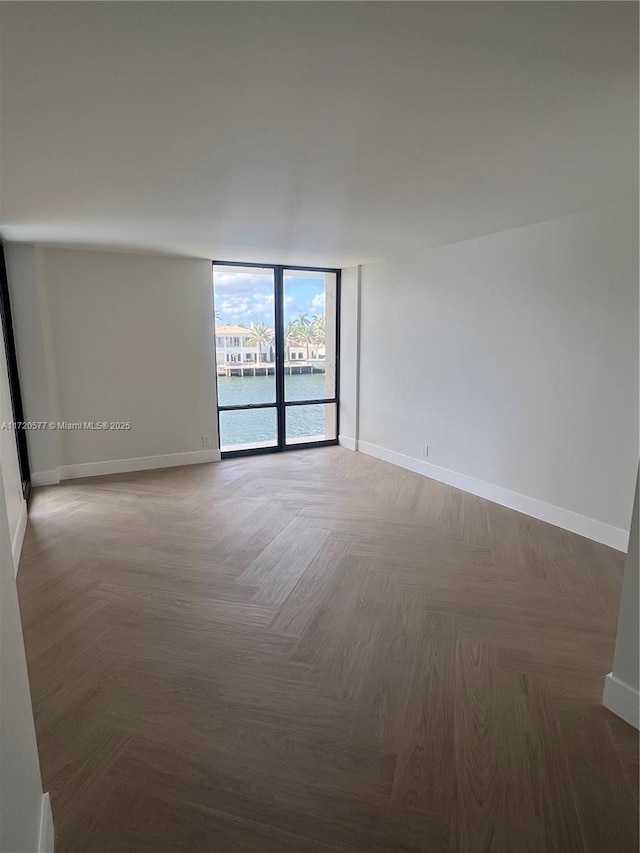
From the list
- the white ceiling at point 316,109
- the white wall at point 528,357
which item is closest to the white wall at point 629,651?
the white ceiling at point 316,109

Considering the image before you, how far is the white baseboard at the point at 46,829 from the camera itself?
1.36m

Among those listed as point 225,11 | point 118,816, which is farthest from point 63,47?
point 118,816

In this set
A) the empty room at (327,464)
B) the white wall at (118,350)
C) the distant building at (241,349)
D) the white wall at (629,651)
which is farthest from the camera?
the distant building at (241,349)

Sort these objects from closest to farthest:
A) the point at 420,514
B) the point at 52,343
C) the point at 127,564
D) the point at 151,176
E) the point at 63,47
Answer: the point at 63,47
the point at 151,176
the point at 127,564
the point at 420,514
the point at 52,343

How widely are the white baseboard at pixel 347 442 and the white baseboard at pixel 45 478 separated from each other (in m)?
3.81

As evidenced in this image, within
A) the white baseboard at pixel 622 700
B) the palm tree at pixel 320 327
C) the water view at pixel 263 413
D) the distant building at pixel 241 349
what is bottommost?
the white baseboard at pixel 622 700

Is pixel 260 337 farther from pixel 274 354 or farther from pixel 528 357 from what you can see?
pixel 528 357

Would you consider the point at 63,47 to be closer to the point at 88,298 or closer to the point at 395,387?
the point at 88,298

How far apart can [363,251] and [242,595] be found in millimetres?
3876

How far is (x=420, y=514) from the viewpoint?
13.9 feet

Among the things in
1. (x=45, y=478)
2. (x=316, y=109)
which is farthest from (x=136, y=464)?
(x=316, y=109)

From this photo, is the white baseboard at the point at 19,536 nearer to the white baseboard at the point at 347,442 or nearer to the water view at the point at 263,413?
the water view at the point at 263,413

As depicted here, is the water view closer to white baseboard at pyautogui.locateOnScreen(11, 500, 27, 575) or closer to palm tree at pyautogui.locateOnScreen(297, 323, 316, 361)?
palm tree at pyautogui.locateOnScreen(297, 323, 316, 361)

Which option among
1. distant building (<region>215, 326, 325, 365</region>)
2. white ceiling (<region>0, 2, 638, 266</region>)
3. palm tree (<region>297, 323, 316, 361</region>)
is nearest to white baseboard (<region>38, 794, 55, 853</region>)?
white ceiling (<region>0, 2, 638, 266</region>)
